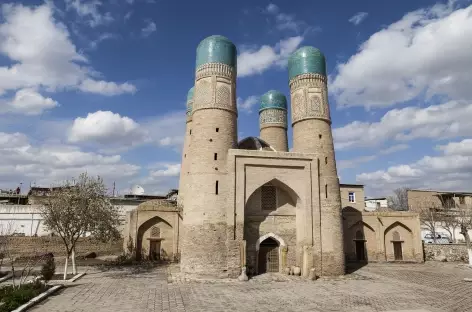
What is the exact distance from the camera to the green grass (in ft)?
37.8

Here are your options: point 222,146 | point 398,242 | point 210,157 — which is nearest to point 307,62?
point 222,146

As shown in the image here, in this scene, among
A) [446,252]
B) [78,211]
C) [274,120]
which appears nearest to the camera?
[78,211]

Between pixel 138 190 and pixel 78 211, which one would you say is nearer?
pixel 78 211

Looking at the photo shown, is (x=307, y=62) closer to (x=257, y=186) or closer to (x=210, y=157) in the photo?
(x=257, y=186)

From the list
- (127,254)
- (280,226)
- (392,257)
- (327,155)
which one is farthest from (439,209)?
(127,254)

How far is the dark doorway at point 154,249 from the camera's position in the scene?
26.9 metres

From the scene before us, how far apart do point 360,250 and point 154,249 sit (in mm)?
16758

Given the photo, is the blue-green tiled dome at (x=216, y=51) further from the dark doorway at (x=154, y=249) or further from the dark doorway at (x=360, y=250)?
the dark doorway at (x=360, y=250)

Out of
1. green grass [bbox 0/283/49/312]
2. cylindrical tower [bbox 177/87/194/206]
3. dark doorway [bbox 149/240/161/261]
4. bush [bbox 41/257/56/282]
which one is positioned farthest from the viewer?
cylindrical tower [bbox 177/87/194/206]

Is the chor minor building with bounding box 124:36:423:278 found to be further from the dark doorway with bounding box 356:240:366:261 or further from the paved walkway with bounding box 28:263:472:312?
the dark doorway with bounding box 356:240:366:261

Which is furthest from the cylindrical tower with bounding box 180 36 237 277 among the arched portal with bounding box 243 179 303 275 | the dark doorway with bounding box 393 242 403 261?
the dark doorway with bounding box 393 242 403 261

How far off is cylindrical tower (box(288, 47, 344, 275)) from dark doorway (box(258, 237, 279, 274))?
8.99ft

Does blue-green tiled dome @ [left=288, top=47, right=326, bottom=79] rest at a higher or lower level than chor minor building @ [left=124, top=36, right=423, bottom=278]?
higher

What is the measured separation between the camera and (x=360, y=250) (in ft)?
94.5
